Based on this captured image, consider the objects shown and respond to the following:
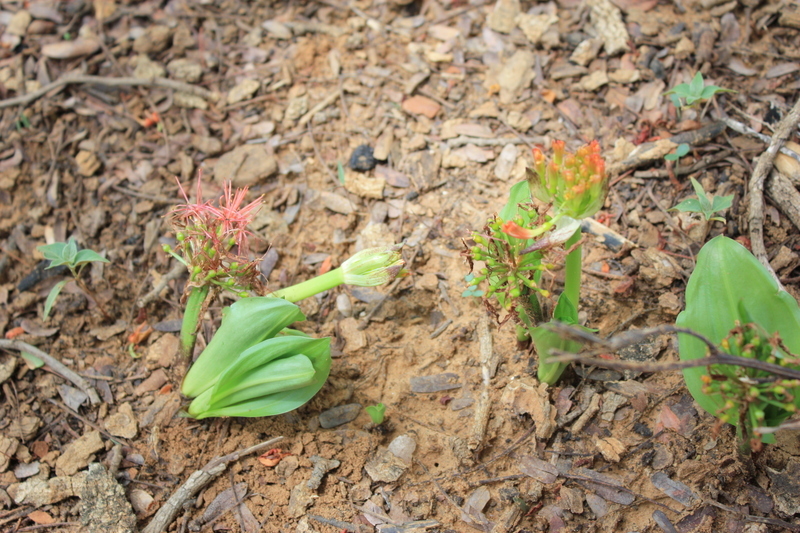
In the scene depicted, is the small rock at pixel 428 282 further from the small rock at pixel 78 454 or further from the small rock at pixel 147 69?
the small rock at pixel 147 69

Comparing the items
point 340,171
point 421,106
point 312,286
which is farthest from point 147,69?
point 312,286

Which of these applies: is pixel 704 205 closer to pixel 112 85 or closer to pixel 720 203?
pixel 720 203

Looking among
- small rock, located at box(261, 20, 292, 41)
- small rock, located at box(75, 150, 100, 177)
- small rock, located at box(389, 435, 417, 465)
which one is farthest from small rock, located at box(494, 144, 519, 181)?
small rock, located at box(75, 150, 100, 177)

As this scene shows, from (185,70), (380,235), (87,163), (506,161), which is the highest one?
(185,70)

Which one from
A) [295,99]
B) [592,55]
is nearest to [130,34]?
[295,99]

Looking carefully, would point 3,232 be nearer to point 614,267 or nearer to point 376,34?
point 376,34

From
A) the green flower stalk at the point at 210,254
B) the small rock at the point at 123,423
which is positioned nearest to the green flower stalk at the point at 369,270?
the green flower stalk at the point at 210,254
